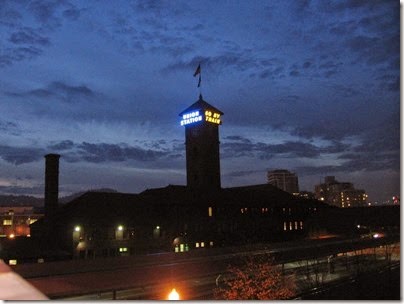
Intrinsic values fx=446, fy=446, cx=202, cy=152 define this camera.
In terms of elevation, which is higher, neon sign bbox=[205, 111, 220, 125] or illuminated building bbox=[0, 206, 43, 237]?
neon sign bbox=[205, 111, 220, 125]

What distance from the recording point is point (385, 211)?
28469mm

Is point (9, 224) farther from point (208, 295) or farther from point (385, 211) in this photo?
point (208, 295)

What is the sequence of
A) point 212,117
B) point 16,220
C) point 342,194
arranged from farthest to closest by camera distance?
point 342,194, point 16,220, point 212,117

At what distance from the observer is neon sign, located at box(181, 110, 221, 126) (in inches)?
1831

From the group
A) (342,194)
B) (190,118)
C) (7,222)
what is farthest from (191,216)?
(342,194)

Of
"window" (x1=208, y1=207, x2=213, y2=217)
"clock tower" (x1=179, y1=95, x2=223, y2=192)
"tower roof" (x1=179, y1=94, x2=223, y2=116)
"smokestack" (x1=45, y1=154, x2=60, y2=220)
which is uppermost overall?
"tower roof" (x1=179, y1=94, x2=223, y2=116)

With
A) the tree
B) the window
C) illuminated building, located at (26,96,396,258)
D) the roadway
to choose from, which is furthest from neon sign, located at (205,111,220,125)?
the tree

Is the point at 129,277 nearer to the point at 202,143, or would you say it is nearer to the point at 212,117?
the point at 202,143

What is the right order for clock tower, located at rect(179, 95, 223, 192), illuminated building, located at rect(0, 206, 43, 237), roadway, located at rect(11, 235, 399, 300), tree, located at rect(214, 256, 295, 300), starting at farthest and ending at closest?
illuminated building, located at rect(0, 206, 43, 237), clock tower, located at rect(179, 95, 223, 192), tree, located at rect(214, 256, 295, 300), roadway, located at rect(11, 235, 399, 300)

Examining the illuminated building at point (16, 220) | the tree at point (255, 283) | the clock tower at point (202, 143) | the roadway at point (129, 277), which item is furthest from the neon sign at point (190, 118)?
the tree at point (255, 283)

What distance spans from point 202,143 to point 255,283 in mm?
32740

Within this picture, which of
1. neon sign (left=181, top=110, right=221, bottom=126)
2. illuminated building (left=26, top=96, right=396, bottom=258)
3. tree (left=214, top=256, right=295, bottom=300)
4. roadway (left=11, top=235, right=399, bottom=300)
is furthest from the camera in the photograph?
neon sign (left=181, top=110, right=221, bottom=126)

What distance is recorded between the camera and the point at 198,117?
153 ft

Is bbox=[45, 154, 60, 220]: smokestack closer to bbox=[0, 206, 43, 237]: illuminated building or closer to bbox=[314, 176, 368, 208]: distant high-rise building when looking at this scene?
bbox=[0, 206, 43, 237]: illuminated building
